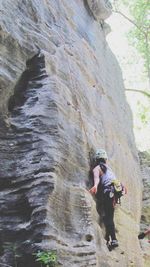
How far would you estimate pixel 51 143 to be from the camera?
8289 millimetres

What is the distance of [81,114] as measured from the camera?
10352 mm

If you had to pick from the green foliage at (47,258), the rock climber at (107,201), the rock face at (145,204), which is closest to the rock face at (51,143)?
the green foliage at (47,258)

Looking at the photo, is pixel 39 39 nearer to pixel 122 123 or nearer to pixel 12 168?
pixel 12 168

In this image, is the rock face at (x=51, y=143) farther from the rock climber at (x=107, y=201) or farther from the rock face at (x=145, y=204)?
the rock face at (x=145, y=204)

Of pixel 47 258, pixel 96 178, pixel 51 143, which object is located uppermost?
pixel 51 143

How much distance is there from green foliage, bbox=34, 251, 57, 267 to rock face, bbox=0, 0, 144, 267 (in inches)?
4.3

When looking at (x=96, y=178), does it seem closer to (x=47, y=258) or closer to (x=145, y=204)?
(x=47, y=258)

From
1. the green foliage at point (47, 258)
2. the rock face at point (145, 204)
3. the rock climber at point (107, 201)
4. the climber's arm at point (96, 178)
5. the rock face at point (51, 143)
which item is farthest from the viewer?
the rock face at point (145, 204)

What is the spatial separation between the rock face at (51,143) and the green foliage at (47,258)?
109mm

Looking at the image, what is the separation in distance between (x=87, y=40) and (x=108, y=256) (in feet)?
26.4

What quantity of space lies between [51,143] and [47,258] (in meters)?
2.41

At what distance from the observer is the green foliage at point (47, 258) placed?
6.65m

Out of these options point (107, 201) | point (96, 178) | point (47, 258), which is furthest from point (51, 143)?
point (47, 258)

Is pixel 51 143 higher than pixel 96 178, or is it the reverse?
pixel 51 143
